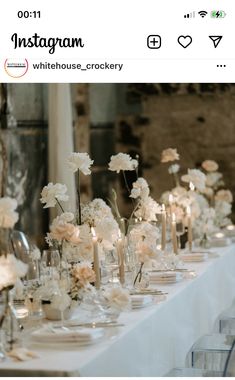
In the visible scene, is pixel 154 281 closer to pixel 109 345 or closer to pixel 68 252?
pixel 68 252

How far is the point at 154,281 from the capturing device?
4.35 meters

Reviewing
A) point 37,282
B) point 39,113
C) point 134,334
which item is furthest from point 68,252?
point 39,113

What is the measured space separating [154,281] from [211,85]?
178 inches

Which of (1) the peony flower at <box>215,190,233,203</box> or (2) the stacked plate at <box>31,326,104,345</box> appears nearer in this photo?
(2) the stacked plate at <box>31,326,104,345</box>

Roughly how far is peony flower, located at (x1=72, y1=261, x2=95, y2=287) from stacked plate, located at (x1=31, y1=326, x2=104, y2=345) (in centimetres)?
23

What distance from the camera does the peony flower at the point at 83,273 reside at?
309 cm

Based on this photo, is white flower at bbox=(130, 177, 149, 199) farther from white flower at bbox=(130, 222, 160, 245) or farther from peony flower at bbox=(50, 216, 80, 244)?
peony flower at bbox=(50, 216, 80, 244)

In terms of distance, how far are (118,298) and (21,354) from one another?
51cm

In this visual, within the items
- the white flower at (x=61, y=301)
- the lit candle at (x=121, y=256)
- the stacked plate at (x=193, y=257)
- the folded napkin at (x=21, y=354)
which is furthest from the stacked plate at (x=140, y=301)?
the stacked plate at (x=193, y=257)
